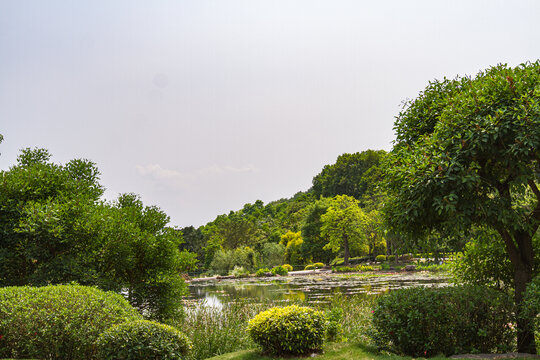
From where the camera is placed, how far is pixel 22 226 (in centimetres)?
729

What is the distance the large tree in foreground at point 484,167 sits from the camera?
504 centimetres

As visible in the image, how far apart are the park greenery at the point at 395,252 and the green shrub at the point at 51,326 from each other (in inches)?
0.8

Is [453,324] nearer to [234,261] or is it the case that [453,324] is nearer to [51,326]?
[51,326]

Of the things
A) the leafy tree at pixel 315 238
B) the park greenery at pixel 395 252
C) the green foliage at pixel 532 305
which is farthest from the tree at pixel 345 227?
the green foliage at pixel 532 305

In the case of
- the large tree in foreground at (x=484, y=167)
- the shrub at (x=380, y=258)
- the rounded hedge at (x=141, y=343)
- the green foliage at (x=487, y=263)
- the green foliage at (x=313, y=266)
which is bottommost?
the green foliage at (x=313, y=266)

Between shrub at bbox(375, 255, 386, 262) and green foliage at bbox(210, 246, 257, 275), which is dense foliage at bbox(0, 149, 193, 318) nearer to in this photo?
shrub at bbox(375, 255, 386, 262)

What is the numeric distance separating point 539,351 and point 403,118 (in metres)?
4.60

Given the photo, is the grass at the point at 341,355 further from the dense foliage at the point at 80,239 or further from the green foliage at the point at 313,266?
the green foliage at the point at 313,266

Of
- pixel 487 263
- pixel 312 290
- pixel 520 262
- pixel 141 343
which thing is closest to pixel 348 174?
pixel 312 290

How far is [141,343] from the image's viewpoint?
15.0ft

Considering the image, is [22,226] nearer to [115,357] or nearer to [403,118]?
[115,357]

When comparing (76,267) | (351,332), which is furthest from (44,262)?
(351,332)

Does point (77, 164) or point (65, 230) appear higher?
point (77, 164)

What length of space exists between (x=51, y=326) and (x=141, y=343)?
157cm
